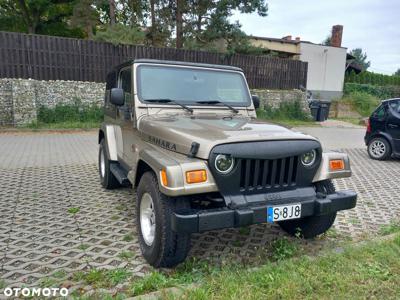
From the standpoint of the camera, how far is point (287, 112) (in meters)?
18.3

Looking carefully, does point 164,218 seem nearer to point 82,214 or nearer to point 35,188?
point 82,214

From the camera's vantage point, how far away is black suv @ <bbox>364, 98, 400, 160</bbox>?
8586 mm

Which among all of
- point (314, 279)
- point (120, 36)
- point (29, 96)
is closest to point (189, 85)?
point (314, 279)

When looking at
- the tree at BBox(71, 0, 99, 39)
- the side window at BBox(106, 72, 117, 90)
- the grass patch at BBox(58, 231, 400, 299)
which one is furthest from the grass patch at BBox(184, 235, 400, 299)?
the tree at BBox(71, 0, 99, 39)

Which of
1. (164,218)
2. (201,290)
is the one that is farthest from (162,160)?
(201,290)

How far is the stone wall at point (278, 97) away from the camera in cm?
1769

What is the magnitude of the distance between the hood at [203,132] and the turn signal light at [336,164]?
33 centimetres

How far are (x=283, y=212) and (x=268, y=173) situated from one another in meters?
0.37

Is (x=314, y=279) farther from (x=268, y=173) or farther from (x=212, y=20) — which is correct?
(x=212, y=20)

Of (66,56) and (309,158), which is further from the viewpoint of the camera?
(66,56)

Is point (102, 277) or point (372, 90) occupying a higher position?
point (372, 90)

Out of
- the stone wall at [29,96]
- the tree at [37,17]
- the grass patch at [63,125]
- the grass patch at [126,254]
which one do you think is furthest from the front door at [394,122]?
the tree at [37,17]

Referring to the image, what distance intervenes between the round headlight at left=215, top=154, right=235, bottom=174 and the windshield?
4.98 feet

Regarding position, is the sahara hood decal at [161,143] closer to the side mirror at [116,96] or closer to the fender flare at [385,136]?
the side mirror at [116,96]
